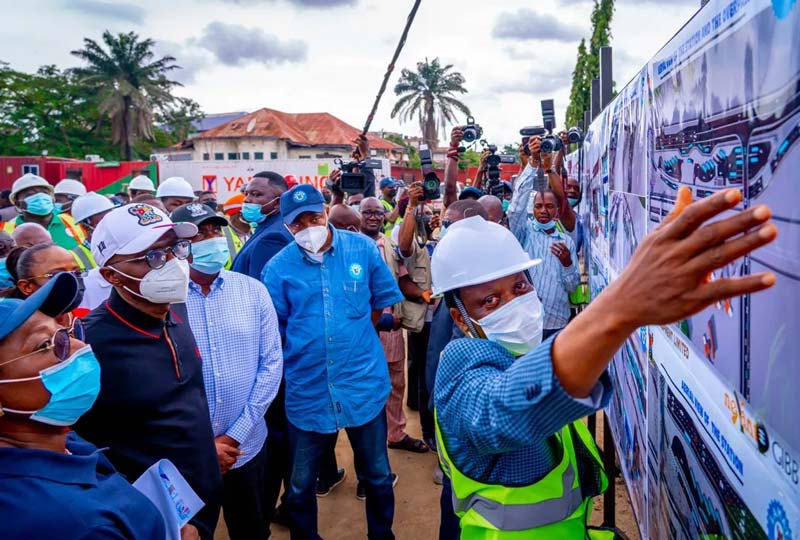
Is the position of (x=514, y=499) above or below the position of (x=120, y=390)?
below

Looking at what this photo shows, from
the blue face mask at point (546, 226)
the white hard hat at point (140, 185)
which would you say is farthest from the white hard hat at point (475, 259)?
the white hard hat at point (140, 185)

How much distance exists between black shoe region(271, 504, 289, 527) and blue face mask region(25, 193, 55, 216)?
3743 millimetres

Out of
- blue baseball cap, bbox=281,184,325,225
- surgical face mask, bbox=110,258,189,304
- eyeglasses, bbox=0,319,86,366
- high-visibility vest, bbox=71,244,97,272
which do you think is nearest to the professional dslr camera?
blue baseball cap, bbox=281,184,325,225

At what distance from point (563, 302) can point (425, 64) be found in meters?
37.0

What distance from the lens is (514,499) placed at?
→ 64.6 inches

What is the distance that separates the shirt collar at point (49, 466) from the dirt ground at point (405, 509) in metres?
2.63

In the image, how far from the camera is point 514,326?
1641 millimetres

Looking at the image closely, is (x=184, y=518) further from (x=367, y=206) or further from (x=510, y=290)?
(x=367, y=206)

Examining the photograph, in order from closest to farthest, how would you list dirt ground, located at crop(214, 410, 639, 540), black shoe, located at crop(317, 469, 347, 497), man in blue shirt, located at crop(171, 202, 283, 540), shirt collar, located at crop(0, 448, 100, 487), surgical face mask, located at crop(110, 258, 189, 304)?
shirt collar, located at crop(0, 448, 100, 487)
surgical face mask, located at crop(110, 258, 189, 304)
man in blue shirt, located at crop(171, 202, 283, 540)
dirt ground, located at crop(214, 410, 639, 540)
black shoe, located at crop(317, 469, 347, 497)

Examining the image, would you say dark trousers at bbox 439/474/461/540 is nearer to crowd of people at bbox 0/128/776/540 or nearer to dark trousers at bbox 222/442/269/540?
crowd of people at bbox 0/128/776/540

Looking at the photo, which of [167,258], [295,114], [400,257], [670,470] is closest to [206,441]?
[167,258]

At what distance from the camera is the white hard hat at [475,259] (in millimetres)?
1652

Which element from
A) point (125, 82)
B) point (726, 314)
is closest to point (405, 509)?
point (726, 314)

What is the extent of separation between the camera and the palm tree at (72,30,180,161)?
39.7 m
